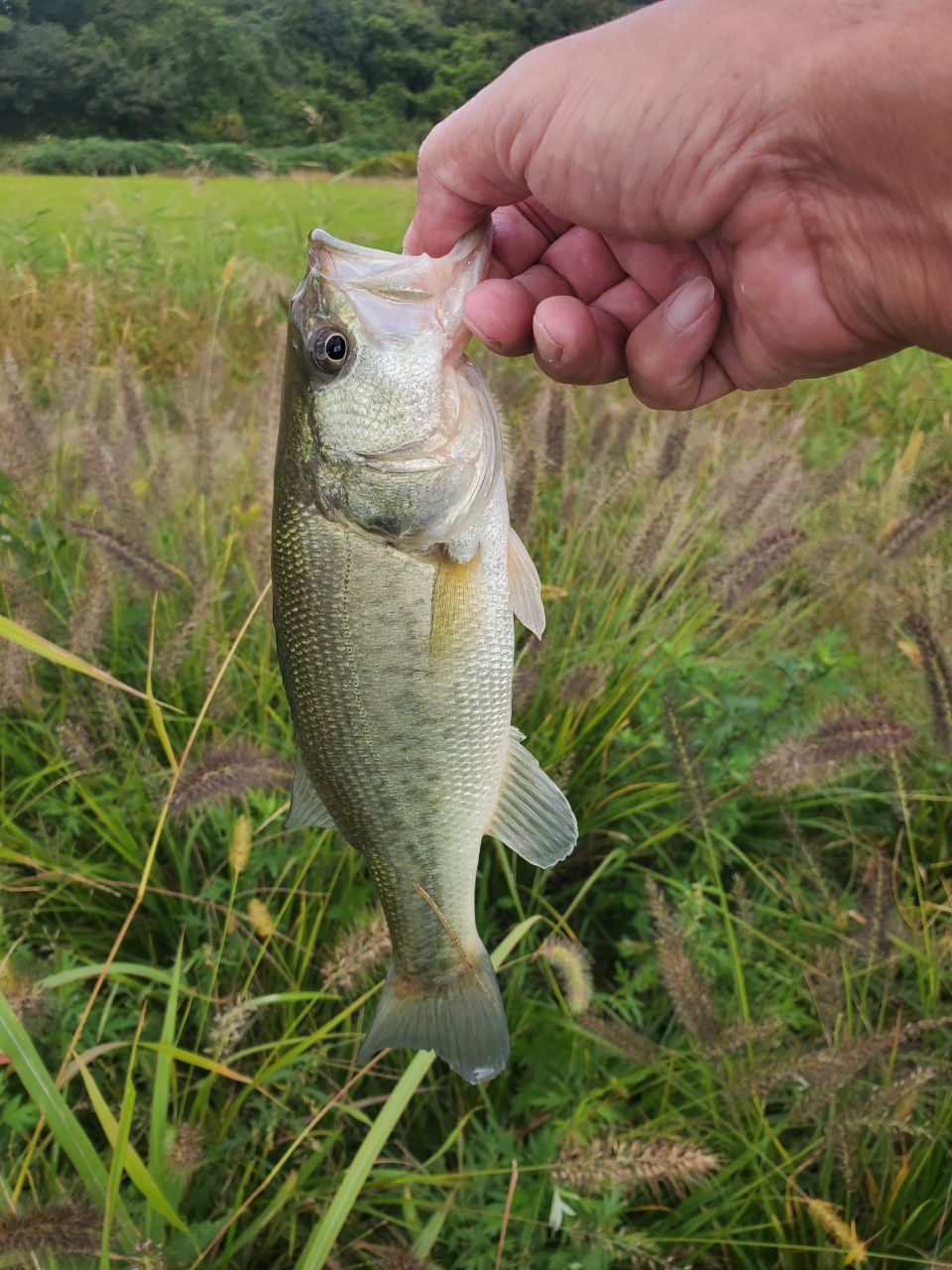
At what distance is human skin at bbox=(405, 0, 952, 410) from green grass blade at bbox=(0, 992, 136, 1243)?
1.53 metres

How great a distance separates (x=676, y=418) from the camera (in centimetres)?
287

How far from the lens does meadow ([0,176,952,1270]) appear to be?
1661mm

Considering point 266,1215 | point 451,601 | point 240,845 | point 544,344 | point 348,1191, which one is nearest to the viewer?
point 348,1191

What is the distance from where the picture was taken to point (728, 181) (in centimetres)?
155

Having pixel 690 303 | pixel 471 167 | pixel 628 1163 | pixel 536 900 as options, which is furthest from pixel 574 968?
pixel 471 167

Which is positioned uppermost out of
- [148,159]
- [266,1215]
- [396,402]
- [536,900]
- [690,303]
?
[690,303]

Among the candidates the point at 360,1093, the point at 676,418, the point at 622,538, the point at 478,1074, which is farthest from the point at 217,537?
the point at 478,1074

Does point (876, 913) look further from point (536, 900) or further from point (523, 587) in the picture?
point (523, 587)

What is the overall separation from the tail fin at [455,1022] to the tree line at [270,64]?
1654cm

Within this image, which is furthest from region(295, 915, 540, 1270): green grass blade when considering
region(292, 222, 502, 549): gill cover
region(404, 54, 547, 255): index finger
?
region(404, 54, 547, 255): index finger

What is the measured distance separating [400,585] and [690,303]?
977 millimetres

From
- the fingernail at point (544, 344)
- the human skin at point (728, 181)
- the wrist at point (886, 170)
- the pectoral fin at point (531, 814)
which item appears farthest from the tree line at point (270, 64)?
the pectoral fin at point (531, 814)

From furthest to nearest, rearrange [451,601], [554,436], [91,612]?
[554,436] < [91,612] < [451,601]

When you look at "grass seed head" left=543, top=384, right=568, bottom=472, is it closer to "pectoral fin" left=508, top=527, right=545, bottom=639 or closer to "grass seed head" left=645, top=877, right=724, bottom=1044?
"pectoral fin" left=508, top=527, right=545, bottom=639
